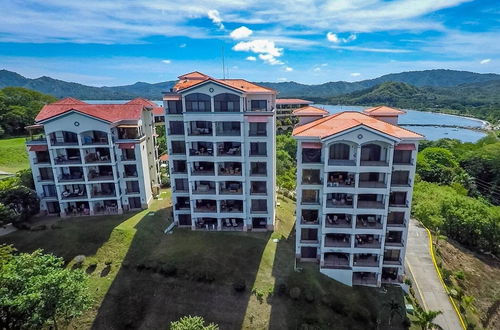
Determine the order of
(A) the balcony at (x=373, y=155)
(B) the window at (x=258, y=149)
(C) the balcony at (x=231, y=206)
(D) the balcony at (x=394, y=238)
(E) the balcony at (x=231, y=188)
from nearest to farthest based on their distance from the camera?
(A) the balcony at (x=373, y=155) → (D) the balcony at (x=394, y=238) → (B) the window at (x=258, y=149) → (E) the balcony at (x=231, y=188) → (C) the balcony at (x=231, y=206)

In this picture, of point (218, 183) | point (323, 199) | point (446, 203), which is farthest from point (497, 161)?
point (218, 183)

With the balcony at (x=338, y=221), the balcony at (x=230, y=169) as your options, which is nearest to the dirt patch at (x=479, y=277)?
the balcony at (x=338, y=221)

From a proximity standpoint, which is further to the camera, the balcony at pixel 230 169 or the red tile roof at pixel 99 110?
the red tile roof at pixel 99 110

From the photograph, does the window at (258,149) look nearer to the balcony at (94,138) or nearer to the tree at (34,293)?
the balcony at (94,138)

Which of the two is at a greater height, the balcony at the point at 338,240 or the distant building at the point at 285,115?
the distant building at the point at 285,115

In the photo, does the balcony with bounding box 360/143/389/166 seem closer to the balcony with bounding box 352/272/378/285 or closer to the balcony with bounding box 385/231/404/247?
the balcony with bounding box 385/231/404/247

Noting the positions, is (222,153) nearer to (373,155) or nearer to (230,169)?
(230,169)

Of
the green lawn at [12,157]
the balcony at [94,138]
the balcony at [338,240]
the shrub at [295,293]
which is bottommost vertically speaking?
the shrub at [295,293]
